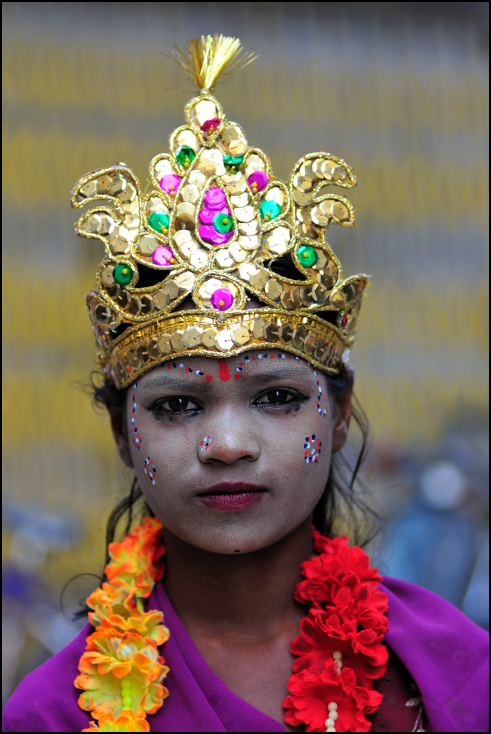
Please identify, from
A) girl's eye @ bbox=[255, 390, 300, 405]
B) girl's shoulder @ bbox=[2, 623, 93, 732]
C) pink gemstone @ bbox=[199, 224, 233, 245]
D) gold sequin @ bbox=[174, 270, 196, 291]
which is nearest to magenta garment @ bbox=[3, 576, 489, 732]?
girl's shoulder @ bbox=[2, 623, 93, 732]

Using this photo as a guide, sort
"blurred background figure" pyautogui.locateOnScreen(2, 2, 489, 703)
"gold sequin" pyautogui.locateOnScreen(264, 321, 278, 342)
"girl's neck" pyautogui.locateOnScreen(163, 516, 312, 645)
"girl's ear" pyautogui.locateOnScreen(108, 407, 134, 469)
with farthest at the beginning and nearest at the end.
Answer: "blurred background figure" pyautogui.locateOnScreen(2, 2, 489, 703)
"girl's ear" pyautogui.locateOnScreen(108, 407, 134, 469)
"girl's neck" pyautogui.locateOnScreen(163, 516, 312, 645)
"gold sequin" pyautogui.locateOnScreen(264, 321, 278, 342)

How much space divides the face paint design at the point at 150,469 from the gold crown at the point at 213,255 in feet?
0.77

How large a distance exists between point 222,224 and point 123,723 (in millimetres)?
1248

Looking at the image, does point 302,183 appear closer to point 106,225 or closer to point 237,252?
point 237,252

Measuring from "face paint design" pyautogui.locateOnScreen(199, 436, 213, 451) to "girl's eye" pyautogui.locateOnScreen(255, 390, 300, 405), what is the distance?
165 millimetres

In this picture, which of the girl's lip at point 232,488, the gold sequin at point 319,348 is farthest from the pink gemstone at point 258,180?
the girl's lip at point 232,488

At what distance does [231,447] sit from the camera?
73.2 inches

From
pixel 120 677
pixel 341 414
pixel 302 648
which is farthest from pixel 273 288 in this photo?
pixel 120 677

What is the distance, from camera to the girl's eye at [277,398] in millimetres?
1998

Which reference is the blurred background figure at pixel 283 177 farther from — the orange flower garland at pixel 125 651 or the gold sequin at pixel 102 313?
the gold sequin at pixel 102 313

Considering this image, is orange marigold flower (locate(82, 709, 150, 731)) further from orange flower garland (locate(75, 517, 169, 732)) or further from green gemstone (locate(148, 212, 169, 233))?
green gemstone (locate(148, 212, 169, 233))

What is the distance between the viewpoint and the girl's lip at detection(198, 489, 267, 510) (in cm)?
191

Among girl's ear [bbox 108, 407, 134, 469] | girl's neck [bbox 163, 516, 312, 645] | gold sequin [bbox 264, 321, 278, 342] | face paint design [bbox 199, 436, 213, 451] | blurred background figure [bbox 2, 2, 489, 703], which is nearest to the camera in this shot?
face paint design [bbox 199, 436, 213, 451]

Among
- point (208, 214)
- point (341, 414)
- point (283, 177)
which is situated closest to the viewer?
point (208, 214)
